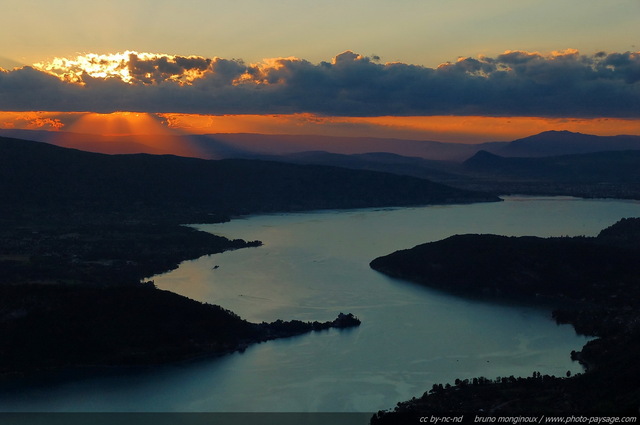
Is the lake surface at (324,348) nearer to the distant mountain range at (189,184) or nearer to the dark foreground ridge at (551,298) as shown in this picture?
the dark foreground ridge at (551,298)

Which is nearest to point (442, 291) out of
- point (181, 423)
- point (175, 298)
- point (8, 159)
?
point (175, 298)

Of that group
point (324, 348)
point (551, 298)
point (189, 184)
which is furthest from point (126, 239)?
point (189, 184)

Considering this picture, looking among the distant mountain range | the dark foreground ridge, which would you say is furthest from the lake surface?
the distant mountain range

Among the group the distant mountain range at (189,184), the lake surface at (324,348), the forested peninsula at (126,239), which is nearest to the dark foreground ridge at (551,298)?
the lake surface at (324,348)

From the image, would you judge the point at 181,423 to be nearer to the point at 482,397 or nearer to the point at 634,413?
the point at 482,397

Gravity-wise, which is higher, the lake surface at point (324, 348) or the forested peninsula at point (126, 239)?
the forested peninsula at point (126, 239)
